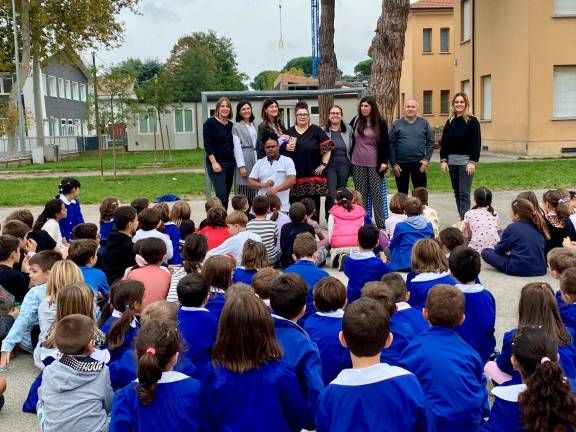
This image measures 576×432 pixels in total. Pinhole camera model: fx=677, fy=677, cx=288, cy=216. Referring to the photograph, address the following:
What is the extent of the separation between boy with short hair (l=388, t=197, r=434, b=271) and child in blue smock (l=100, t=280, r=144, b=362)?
12.0ft

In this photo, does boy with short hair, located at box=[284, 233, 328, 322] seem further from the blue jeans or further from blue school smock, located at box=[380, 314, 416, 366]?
the blue jeans

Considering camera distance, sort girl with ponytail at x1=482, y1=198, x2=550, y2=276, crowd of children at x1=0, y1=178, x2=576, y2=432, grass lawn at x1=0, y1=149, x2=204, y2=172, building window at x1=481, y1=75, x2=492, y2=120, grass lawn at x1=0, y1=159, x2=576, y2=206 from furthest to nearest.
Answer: building window at x1=481, y1=75, x2=492, y2=120 < grass lawn at x1=0, y1=149, x2=204, y2=172 < grass lawn at x1=0, y1=159, x2=576, y2=206 < girl with ponytail at x1=482, y1=198, x2=550, y2=276 < crowd of children at x1=0, y1=178, x2=576, y2=432

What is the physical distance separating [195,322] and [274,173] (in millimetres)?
5281

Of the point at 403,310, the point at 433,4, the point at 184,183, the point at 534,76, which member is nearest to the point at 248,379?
the point at 403,310

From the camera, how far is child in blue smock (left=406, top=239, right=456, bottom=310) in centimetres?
495

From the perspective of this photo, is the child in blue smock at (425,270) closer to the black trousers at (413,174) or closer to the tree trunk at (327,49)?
the black trousers at (413,174)

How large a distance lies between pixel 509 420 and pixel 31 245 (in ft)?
17.1

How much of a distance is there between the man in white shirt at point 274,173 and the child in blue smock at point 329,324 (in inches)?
205

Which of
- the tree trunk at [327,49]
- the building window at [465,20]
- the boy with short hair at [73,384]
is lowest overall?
the boy with short hair at [73,384]

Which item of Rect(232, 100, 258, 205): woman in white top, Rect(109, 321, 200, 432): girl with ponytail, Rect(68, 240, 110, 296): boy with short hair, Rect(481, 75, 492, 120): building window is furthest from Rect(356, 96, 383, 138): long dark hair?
Rect(481, 75, 492, 120): building window

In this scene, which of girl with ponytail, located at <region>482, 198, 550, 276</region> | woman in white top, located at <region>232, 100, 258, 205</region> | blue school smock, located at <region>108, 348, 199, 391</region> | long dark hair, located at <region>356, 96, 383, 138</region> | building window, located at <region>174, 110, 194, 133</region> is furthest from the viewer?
building window, located at <region>174, 110, 194, 133</region>

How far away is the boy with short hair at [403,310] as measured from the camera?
4.31 meters

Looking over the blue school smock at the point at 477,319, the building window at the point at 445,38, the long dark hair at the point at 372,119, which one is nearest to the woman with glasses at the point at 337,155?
the long dark hair at the point at 372,119

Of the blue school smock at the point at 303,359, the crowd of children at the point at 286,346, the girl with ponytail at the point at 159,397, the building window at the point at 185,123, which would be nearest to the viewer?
the crowd of children at the point at 286,346
